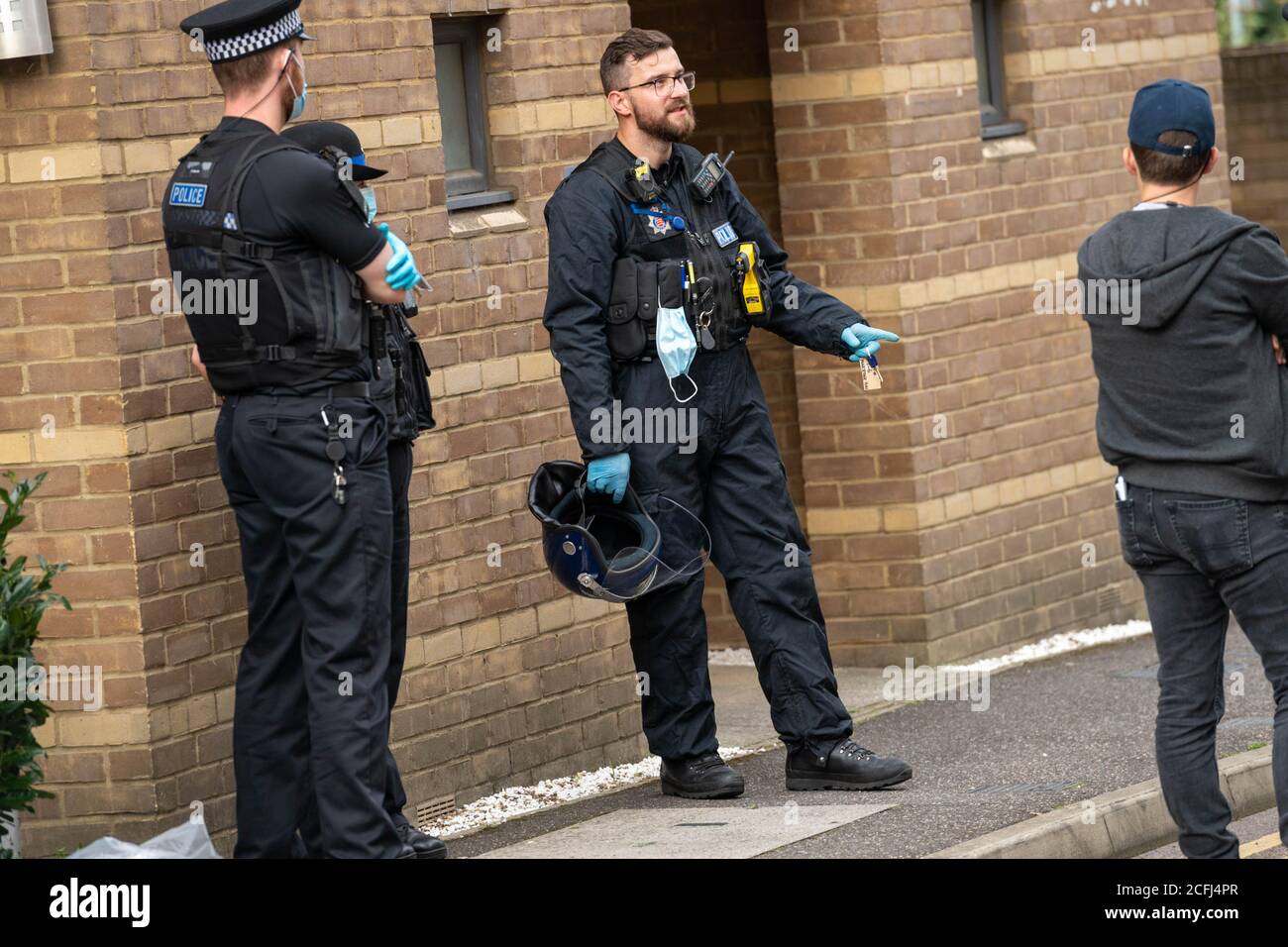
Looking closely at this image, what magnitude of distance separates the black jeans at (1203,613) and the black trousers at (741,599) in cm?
156

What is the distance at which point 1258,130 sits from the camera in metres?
15.1

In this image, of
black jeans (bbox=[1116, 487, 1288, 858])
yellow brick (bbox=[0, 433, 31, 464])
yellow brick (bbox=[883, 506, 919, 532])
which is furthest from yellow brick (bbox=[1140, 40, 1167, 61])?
yellow brick (bbox=[0, 433, 31, 464])

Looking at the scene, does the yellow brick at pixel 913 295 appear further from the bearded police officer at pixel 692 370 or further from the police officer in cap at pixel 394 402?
the police officer in cap at pixel 394 402

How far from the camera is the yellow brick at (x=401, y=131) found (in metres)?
7.15

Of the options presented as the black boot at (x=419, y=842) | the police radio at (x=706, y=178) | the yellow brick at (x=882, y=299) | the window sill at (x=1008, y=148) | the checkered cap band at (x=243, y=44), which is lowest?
the black boot at (x=419, y=842)

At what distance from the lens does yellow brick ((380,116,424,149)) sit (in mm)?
7148

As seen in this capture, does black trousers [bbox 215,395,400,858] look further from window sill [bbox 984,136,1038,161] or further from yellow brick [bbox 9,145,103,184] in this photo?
window sill [bbox 984,136,1038,161]

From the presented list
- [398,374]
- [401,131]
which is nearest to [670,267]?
[401,131]

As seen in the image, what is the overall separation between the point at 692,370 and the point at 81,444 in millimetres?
1925

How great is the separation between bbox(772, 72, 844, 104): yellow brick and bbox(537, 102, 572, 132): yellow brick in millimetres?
2063

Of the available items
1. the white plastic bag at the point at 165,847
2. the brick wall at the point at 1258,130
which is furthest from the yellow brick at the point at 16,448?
the brick wall at the point at 1258,130

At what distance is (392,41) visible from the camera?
7199 millimetres

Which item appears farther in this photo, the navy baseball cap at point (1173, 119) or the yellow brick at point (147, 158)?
the yellow brick at point (147, 158)
